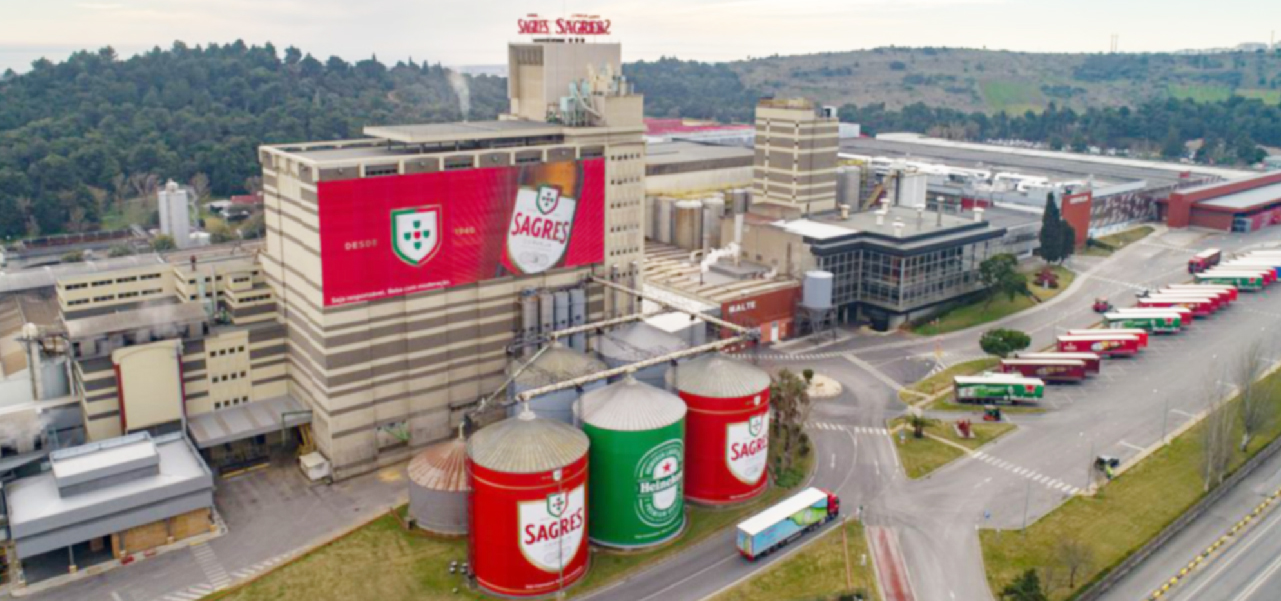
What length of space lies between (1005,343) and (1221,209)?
96295mm

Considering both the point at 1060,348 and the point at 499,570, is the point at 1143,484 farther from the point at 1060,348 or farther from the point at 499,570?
the point at 499,570

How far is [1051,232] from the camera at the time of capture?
144375mm

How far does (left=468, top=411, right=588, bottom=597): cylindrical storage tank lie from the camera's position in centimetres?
6378

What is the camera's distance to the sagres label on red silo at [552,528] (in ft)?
211

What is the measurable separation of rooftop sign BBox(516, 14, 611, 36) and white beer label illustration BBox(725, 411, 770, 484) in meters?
44.2

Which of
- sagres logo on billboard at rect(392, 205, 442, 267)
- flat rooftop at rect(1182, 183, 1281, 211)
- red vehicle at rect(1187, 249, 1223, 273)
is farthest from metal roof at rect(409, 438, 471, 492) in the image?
flat rooftop at rect(1182, 183, 1281, 211)

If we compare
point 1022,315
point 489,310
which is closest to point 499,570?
point 489,310

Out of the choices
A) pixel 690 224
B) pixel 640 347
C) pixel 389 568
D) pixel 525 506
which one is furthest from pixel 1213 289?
pixel 389 568

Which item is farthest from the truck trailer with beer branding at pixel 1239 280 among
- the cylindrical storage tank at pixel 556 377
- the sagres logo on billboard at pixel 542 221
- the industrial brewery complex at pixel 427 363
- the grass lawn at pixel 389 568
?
the cylindrical storage tank at pixel 556 377

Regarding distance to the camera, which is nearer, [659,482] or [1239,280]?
[659,482]

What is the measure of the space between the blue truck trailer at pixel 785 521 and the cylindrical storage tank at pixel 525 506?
469 inches

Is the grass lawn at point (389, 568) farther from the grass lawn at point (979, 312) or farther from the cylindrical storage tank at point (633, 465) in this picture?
the grass lawn at point (979, 312)

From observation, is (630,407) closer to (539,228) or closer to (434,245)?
(434,245)

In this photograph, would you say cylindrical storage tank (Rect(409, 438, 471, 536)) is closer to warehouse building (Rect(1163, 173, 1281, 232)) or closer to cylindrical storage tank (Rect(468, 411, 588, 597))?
cylindrical storage tank (Rect(468, 411, 588, 597))
